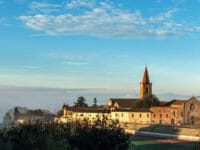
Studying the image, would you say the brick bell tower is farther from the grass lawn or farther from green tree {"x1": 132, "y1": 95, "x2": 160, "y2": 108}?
the grass lawn

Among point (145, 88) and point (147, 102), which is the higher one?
point (145, 88)

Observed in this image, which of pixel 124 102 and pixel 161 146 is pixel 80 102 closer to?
pixel 124 102

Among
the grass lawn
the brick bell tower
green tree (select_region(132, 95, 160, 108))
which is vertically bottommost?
the grass lawn

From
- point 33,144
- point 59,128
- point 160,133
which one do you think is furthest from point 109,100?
point 33,144

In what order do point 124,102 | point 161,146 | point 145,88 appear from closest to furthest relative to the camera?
point 161,146
point 124,102
point 145,88

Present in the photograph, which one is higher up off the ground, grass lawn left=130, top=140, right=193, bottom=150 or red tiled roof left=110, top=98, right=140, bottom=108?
red tiled roof left=110, top=98, right=140, bottom=108

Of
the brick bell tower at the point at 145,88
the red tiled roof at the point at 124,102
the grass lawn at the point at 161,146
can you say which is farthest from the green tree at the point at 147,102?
the grass lawn at the point at 161,146

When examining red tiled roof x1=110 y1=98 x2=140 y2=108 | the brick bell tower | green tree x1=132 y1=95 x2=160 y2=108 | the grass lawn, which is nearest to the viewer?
the grass lawn

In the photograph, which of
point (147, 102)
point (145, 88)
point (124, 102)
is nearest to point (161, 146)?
point (147, 102)

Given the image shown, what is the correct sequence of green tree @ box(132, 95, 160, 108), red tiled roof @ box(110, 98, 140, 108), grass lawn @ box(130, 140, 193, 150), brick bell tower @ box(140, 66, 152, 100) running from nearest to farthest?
grass lawn @ box(130, 140, 193, 150) < green tree @ box(132, 95, 160, 108) < red tiled roof @ box(110, 98, 140, 108) < brick bell tower @ box(140, 66, 152, 100)

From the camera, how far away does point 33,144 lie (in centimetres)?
1261

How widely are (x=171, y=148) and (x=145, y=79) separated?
64.8 metres

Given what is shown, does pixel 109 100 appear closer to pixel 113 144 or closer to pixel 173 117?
pixel 173 117

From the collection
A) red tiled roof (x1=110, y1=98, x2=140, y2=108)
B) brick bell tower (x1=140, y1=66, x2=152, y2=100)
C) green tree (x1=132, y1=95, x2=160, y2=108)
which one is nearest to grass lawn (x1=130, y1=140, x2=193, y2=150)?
green tree (x1=132, y1=95, x2=160, y2=108)
